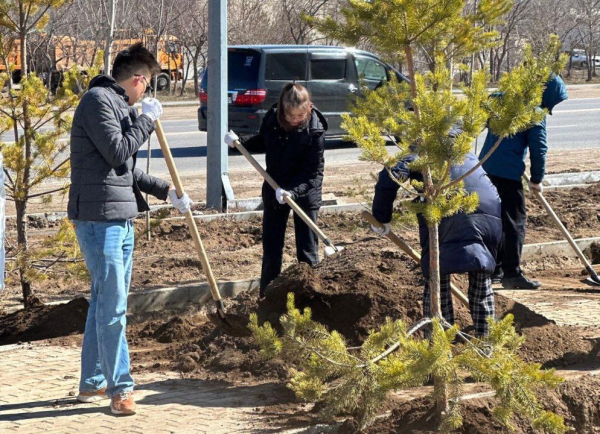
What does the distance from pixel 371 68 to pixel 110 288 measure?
14.6m

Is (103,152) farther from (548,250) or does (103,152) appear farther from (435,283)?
(548,250)

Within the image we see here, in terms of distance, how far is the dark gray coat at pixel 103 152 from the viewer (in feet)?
15.8

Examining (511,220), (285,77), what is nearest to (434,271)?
(511,220)

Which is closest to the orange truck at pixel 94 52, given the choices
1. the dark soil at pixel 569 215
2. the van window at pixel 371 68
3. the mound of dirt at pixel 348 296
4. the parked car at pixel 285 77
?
the parked car at pixel 285 77

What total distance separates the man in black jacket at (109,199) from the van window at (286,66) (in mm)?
12609

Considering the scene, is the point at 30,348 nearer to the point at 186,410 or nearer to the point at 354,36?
the point at 186,410

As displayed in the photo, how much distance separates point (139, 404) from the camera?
207 inches

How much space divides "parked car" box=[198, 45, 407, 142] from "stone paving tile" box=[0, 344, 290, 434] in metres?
11.4

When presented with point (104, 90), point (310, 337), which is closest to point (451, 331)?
point (310, 337)

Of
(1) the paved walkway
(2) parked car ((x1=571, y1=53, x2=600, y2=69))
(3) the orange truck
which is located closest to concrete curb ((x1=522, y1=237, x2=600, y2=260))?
(1) the paved walkway

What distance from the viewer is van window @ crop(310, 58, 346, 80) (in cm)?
1831

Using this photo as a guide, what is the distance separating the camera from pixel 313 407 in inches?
202

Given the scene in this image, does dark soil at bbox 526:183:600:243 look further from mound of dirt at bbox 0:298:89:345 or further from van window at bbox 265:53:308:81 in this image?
van window at bbox 265:53:308:81

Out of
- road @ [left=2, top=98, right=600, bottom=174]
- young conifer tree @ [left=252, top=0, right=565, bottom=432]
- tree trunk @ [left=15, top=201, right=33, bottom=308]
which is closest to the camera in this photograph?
young conifer tree @ [left=252, top=0, right=565, bottom=432]
